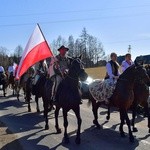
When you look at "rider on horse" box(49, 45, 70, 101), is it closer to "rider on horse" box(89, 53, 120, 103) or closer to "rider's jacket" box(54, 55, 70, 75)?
"rider's jacket" box(54, 55, 70, 75)

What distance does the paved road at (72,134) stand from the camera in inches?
412

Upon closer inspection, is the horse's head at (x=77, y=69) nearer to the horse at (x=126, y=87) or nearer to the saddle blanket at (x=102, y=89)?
the horse at (x=126, y=87)

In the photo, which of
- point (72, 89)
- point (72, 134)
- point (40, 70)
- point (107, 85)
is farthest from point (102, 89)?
point (40, 70)

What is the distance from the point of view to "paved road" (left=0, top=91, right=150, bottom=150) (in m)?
10.5

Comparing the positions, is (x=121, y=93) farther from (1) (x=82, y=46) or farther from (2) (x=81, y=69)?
(1) (x=82, y=46)

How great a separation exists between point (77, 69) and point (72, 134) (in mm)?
2468

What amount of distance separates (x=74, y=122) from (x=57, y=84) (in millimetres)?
2836

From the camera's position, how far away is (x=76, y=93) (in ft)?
36.3

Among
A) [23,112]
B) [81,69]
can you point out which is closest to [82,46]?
[23,112]

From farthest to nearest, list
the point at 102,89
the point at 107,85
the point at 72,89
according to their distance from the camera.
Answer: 1. the point at 102,89
2. the point at 107,85
3. the point at 72,89

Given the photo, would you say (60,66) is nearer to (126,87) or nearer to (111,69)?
(111,69)

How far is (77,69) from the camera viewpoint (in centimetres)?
1070

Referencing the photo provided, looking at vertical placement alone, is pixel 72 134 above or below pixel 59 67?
below

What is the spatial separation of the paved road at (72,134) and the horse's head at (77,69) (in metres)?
1.91
